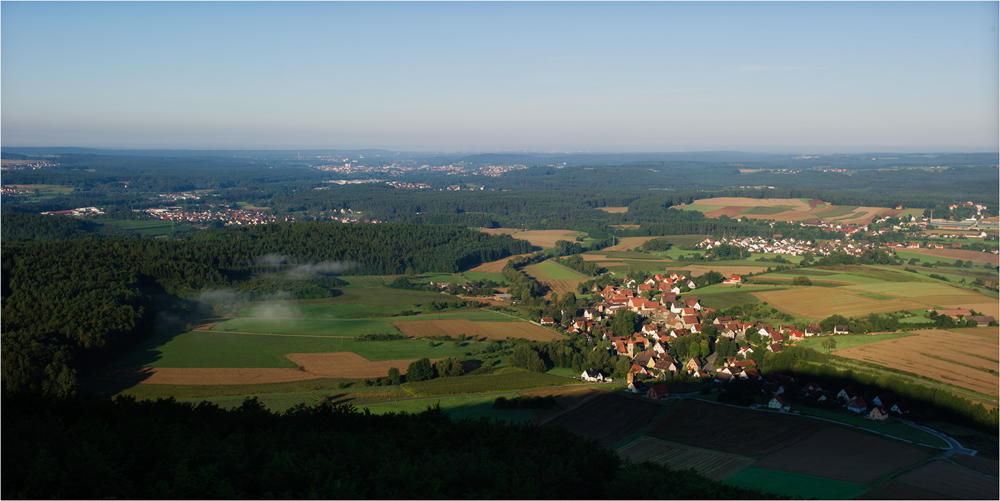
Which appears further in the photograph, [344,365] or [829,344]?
[829,344]

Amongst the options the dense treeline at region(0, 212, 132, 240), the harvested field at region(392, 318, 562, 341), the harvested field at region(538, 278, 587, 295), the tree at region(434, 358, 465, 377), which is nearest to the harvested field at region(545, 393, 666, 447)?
the tree at region(434, 358, 465, 377)

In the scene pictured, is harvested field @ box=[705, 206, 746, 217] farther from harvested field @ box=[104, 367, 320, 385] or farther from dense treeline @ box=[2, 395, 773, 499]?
dense treeline @ box=[2, 395, 773, 499]

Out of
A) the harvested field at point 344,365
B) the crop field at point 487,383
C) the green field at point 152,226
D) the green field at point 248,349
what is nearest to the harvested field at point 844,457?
the crop field at point 487,383

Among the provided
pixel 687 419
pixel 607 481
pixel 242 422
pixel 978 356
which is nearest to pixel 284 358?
pixel 242 422

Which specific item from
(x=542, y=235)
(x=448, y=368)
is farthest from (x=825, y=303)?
(x=542, y=235)

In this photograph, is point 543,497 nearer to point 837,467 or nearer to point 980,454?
point 837,467

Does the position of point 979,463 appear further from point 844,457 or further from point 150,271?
point 150,271
